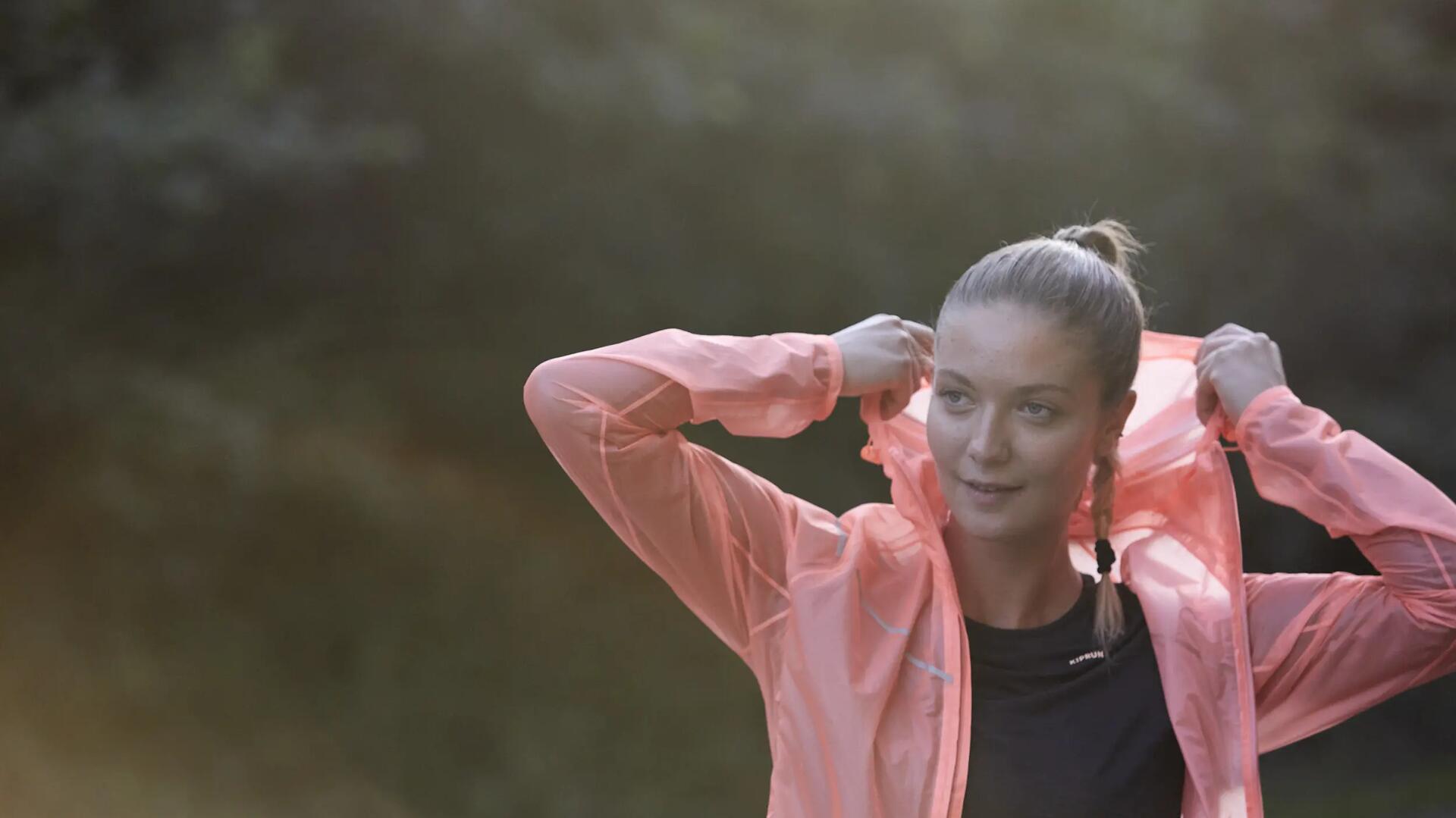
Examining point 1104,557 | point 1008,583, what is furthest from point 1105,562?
point 1008,583

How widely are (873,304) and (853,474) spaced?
0.37 m

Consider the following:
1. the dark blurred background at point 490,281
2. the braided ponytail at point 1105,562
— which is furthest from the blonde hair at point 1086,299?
the dark blurred background at point 490,281

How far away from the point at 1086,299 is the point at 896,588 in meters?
0.33

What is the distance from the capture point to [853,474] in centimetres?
295

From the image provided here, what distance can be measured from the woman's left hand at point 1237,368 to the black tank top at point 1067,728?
0.81 feet

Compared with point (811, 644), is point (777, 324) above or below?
above

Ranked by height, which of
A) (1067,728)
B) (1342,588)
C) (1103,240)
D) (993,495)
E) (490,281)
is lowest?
(1067,728)

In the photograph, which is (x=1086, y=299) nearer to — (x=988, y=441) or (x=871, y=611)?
(x=988, y=441)

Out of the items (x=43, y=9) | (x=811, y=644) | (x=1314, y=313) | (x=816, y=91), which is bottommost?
(x=811, y=644)

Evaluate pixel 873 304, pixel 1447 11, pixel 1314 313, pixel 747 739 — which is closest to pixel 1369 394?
pixel 1314 313

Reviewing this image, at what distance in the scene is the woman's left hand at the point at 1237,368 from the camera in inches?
52.0

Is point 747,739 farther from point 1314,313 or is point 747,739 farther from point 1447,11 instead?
point 1447,11

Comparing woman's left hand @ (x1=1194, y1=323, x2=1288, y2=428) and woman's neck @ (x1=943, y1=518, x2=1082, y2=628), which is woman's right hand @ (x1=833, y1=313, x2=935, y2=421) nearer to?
woman's neck @ (x1=943, y1=518, x2=1082, y2=628)

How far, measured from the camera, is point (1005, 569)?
135 cm
